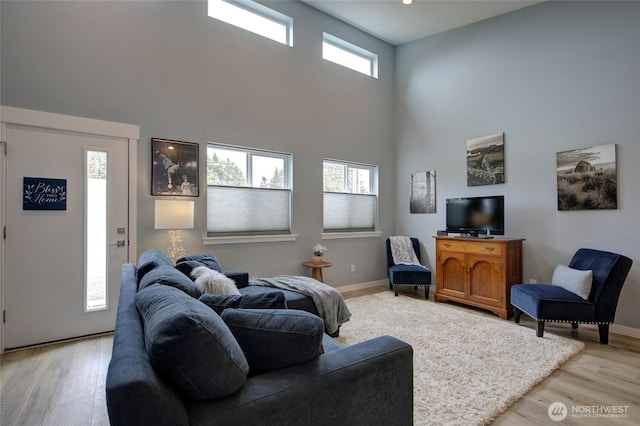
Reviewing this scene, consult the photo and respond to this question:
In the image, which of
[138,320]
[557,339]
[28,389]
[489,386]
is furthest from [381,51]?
[28,389]

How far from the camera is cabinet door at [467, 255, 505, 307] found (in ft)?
13.1

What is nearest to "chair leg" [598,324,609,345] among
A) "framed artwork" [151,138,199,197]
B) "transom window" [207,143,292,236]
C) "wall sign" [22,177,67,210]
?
"transom window" [207,143,292,236]

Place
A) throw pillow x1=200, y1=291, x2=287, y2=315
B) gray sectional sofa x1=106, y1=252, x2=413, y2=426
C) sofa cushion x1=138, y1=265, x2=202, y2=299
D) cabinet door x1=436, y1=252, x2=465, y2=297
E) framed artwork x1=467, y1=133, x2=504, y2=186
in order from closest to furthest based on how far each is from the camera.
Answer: gray sectional sofa x1=106, y1=252, x2=413, y2=426 < throw pillow x1=200, y1=291, x2=287, y2=315 < sofa cushion x1=138, y1=265, x2=202, y2=299 < cabinet door x1=436, y1=252, x2=465, y2=297 < framed artwork x1=467, y1=133, x2=504, y2=186

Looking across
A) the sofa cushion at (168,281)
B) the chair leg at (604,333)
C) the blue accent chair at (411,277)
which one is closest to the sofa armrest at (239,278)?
the sofa cushion at (168,281)

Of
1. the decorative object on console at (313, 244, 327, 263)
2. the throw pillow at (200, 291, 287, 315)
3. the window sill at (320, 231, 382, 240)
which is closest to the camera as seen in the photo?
the throw pillow at (200, 291, 287, 315)

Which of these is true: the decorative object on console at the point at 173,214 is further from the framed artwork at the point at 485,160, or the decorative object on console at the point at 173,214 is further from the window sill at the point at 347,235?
the framed artwork at the point at 485,160

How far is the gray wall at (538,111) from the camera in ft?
11.6

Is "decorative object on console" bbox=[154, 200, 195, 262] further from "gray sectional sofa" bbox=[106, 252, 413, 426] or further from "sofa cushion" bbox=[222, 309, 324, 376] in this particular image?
"sofa cushion" bbox=[222, 309, 324, 376]

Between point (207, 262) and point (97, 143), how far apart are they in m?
1.73

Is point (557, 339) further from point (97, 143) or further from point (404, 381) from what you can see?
point (97, 143)

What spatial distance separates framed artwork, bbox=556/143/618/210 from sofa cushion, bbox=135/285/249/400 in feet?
14.4

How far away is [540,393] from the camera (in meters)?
2.27

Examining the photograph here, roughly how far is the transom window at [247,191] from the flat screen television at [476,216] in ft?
8.04

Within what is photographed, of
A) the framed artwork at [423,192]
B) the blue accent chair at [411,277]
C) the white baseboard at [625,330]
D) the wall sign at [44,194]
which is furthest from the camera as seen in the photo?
the framed artwork at [423,192]
